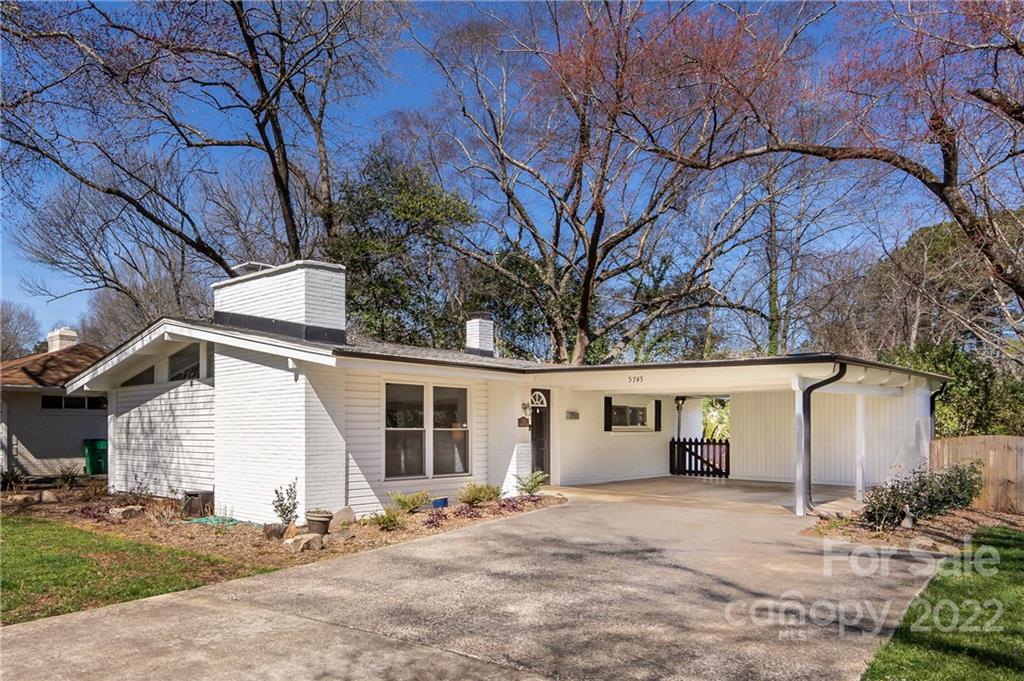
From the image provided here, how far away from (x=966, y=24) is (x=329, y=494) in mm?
9477

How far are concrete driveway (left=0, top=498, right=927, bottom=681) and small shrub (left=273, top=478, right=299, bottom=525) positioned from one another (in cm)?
215

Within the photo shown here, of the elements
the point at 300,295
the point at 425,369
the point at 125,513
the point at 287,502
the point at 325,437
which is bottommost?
the point at 125,513

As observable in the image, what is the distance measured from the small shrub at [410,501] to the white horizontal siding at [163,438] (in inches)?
138

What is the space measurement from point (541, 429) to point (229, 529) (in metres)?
6.58

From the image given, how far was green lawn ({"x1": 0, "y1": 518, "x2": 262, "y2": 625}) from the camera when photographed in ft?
21.1

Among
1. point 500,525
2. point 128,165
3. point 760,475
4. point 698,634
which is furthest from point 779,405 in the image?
point 128,165

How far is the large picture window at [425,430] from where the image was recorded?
11656 mm

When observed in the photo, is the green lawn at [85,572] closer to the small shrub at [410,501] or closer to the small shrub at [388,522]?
the small shrub at [388,522]

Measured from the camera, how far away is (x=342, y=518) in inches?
407

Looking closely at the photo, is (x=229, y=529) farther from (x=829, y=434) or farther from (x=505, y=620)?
(x=829, y=434)

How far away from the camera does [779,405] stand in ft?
55.0

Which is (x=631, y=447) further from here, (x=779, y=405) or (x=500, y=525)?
(x=500, y=525)

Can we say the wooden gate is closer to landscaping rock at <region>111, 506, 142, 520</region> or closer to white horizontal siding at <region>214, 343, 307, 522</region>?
white horizontal siding at <region>214, 343, 307, 522</region>

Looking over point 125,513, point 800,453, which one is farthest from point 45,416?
point 800,453
